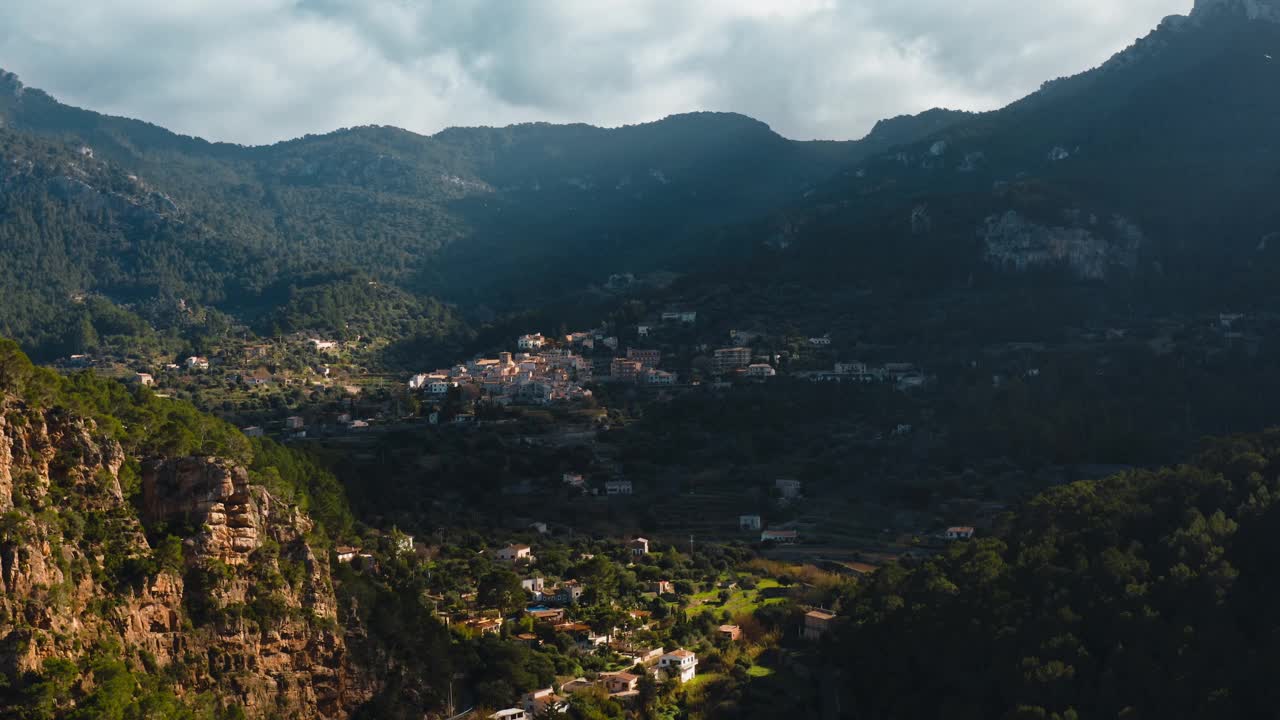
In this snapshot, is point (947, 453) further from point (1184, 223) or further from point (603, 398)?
point (1184, 223)

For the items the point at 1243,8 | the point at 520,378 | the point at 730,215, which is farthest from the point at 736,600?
the point at 730,215

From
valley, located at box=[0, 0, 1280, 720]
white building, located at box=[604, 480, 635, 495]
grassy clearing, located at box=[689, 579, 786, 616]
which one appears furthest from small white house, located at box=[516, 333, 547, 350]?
grassy clearing, located at box=[689, 579, 786, 616]

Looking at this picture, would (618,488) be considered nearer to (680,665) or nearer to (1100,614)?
(680,665)

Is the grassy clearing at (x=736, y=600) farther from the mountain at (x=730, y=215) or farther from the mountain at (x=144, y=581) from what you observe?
the mountain at (x=730, y=215)

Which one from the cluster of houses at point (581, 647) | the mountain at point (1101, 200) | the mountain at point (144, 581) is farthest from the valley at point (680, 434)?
the mountain at point (1101, 200)

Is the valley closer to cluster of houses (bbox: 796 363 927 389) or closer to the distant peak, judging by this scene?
cluster of houses (bbox: 796 363 927 389)
